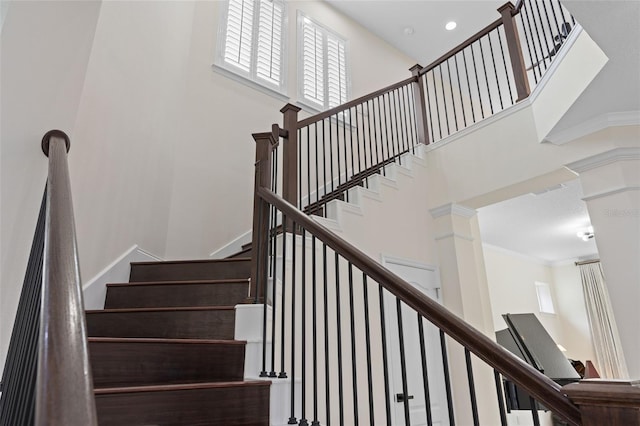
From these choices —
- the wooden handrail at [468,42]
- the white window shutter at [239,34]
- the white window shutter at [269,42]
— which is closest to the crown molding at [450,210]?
the wooden handrail at [468,42]

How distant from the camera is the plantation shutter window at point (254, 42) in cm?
448

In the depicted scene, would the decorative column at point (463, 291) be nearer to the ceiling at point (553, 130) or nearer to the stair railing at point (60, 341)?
the ceiling at point (553, 130)

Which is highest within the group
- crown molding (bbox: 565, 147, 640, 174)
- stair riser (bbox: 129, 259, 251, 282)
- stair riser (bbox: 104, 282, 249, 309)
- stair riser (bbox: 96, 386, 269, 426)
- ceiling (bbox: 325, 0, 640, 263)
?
ceiling (bbox: 325, 0, 640, 263)

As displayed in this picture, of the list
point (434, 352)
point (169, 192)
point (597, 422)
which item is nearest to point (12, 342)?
point (597, 422)

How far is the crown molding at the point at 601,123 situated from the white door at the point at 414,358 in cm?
165

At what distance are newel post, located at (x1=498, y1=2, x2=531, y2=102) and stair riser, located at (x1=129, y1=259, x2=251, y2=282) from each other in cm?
295

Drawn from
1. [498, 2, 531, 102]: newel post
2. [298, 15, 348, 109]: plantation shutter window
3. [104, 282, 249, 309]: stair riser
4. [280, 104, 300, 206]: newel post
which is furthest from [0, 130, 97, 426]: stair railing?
[298, 15, 348, 109]: plantation shutter window

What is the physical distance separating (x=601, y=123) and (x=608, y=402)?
2772 millimetres

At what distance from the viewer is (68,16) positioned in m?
1.84

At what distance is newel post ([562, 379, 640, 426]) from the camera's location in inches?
36.2

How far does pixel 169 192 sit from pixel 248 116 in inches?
51.2

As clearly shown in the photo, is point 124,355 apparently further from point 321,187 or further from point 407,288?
point 321,187

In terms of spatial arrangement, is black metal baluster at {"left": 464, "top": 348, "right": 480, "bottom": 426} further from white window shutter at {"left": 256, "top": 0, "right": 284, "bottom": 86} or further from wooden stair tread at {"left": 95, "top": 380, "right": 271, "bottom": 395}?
white window shutter at {"left": 256, "top": 0, "right": 284, "bottom": 86}

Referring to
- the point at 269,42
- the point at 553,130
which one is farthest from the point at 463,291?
the point at 269,42
